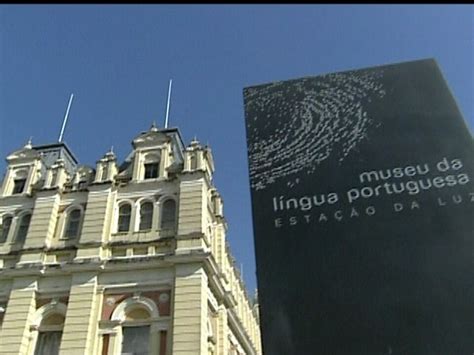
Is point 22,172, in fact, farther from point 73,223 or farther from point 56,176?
point 73,223

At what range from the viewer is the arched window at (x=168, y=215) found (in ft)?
62.5

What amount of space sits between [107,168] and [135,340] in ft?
26.8

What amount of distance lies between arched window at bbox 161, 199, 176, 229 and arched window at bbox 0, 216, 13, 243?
716 cm

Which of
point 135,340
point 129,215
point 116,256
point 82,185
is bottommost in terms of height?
point 135,340

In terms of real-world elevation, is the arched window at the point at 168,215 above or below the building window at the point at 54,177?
below

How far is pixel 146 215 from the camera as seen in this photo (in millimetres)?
19594

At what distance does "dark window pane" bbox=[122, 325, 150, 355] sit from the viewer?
16281mm

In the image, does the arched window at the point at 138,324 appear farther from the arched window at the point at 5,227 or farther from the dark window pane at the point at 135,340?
the arched window at the point at 5,227

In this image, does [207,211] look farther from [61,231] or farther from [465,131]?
[465,131]

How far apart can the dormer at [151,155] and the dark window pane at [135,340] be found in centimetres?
675

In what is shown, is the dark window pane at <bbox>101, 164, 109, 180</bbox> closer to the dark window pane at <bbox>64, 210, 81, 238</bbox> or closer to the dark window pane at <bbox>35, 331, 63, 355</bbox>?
the dark window pane at <bbox>64, 210, 81, 238</bbox>

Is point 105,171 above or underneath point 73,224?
above

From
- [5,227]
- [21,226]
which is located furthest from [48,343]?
[5,227]

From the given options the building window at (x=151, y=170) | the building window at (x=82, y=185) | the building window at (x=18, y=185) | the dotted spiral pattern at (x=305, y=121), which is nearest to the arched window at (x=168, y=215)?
the building window at (x=151, y=170)
